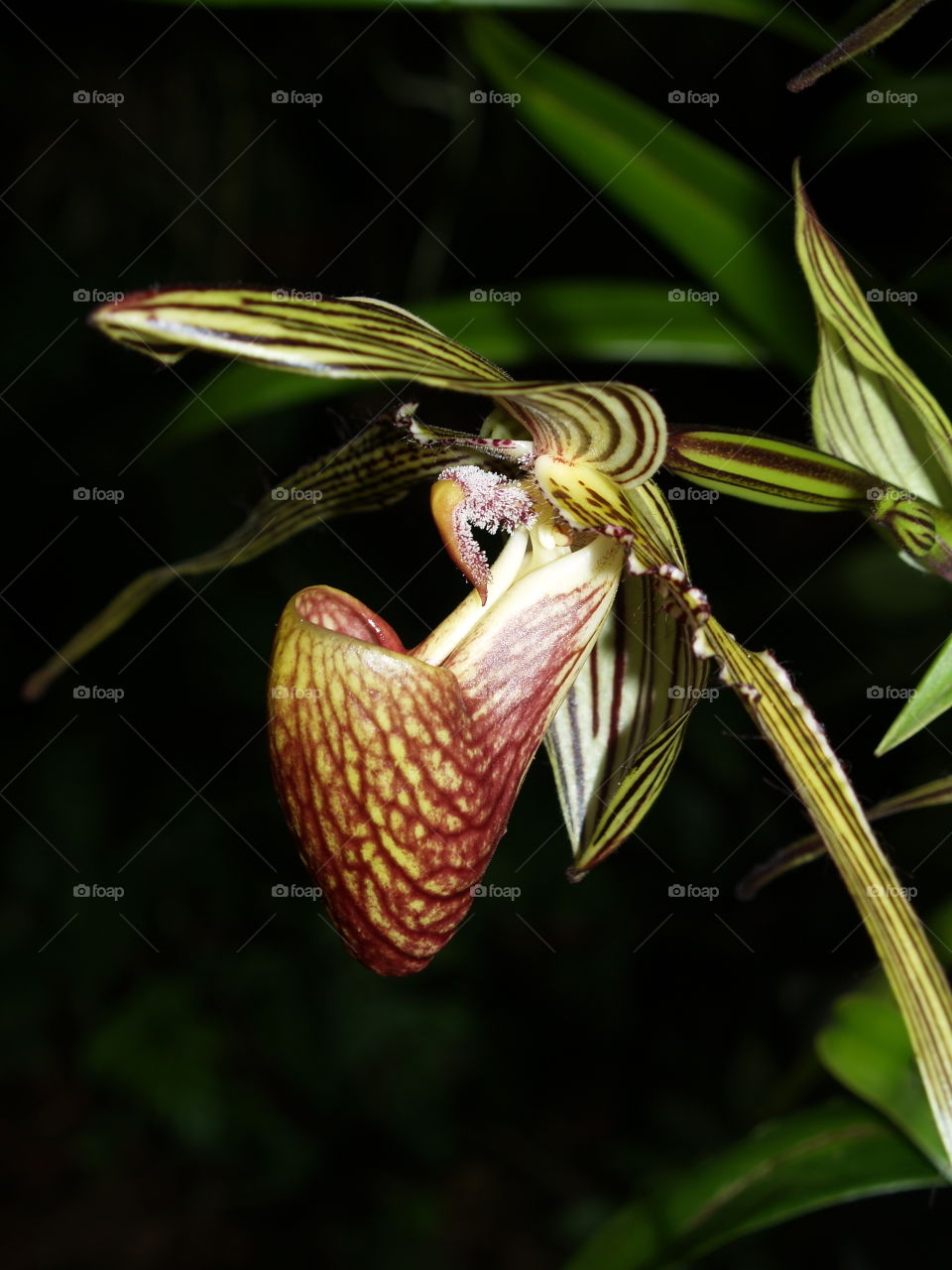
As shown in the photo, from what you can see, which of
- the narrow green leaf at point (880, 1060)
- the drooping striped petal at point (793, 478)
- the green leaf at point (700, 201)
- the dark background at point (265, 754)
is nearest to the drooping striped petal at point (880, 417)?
the drooping striped petal at point (793, 478)

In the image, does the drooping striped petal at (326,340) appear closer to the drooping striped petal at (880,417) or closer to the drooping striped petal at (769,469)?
the drooping striped petal at (769,469)

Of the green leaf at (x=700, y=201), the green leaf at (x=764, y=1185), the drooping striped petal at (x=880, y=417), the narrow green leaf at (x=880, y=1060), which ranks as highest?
the green leaf at (x=700, y=201)

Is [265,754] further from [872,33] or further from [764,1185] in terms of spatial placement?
[872,33]

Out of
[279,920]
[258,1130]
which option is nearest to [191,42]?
[279,920]

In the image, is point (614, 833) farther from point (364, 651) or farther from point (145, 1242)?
point (145, 1242)

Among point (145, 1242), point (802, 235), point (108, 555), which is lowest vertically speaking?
point (145, 1242)

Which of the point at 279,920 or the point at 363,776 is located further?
the point at 279,920

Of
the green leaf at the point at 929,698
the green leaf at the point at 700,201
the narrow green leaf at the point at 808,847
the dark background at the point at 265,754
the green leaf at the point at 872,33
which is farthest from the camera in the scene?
the dark background at the point at 265,754
